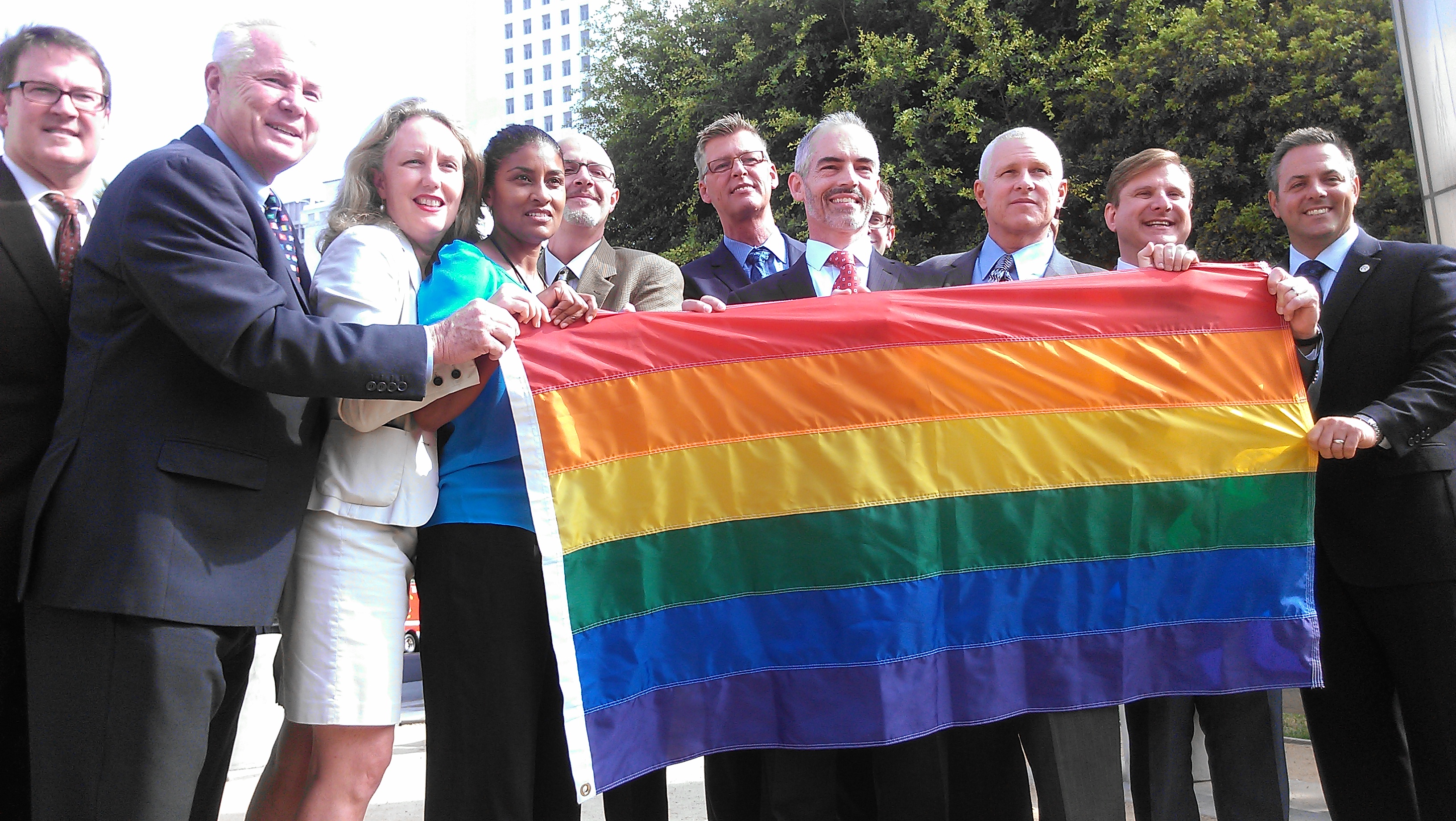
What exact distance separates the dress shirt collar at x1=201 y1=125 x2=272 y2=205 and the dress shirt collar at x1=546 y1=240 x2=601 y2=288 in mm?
1510

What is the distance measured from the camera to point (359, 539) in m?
2.69

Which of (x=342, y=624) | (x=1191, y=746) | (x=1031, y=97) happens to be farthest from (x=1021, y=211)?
(x=1031, y=97)

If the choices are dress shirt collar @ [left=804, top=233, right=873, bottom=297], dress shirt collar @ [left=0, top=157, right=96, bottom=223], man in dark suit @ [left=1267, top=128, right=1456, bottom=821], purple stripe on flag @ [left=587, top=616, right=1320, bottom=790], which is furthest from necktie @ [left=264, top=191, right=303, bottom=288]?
man in dark suit @ [left=1267, top=128, right=1456, bottom=821]

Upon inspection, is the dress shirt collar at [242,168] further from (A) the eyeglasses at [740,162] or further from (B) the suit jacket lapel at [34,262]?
(A) the eyeglasses at [740,162]

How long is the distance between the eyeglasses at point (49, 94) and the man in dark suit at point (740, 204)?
7.57 ft

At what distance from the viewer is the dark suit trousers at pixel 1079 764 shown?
3041mm

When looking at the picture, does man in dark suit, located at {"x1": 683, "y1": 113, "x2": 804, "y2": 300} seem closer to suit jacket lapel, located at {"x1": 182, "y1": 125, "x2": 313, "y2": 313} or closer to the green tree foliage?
suit jacket lapel, located at {"x1": 182, "y1": 125, "x2": 313, "y2": 313}

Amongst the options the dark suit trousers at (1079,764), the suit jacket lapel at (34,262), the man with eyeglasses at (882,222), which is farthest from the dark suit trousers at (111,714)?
the man with eyeglasses at (882,222)

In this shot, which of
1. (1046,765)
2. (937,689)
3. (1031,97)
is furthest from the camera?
(1031,97)

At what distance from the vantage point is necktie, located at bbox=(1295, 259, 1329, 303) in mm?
3785

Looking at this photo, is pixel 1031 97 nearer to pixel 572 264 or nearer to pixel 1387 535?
pixel 572 264

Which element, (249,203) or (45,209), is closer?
(249,203)

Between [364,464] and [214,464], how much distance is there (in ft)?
1.19

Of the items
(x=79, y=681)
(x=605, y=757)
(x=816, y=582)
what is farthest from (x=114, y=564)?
(x=816, y=582)
